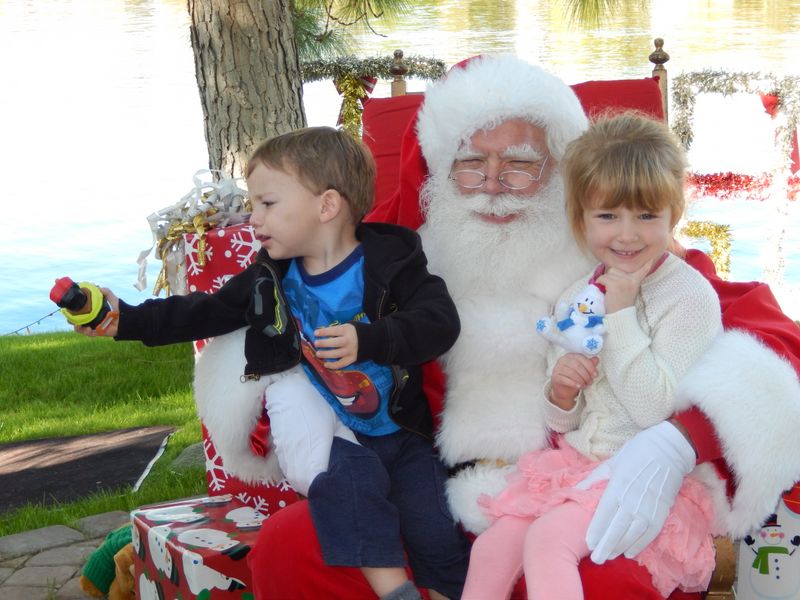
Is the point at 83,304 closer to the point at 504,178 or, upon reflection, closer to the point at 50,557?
the point at 504,178

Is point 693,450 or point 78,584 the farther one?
point 78,584

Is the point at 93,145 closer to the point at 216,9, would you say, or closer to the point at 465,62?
the point at 216,9

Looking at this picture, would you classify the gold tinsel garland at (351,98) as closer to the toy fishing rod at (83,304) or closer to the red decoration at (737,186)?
the red decoration at (737,186)

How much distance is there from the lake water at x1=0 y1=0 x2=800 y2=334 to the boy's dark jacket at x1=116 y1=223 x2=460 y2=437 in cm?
611

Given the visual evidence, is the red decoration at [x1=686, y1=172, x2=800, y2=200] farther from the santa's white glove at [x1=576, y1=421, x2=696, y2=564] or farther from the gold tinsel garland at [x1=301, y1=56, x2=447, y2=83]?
the santa's white glove at [x1=576, y1=421, x2=696, y2=564]

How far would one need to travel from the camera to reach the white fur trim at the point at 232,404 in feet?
7.63

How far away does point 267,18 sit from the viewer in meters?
4.00

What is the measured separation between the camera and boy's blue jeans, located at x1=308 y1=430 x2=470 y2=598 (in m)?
1.97

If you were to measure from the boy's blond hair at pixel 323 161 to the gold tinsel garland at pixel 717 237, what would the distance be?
4.37m

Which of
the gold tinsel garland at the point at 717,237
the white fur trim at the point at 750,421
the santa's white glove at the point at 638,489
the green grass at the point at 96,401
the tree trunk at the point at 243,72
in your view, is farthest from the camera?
the gold tinsel garland at the point at 717,237

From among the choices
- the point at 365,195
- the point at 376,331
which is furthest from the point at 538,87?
the point at 376,331

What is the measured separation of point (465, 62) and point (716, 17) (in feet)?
27.2

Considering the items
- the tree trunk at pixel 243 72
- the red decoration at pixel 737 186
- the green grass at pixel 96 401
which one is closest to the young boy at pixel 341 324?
the green grass at pixel 96 401

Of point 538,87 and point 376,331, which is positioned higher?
point 538,87
